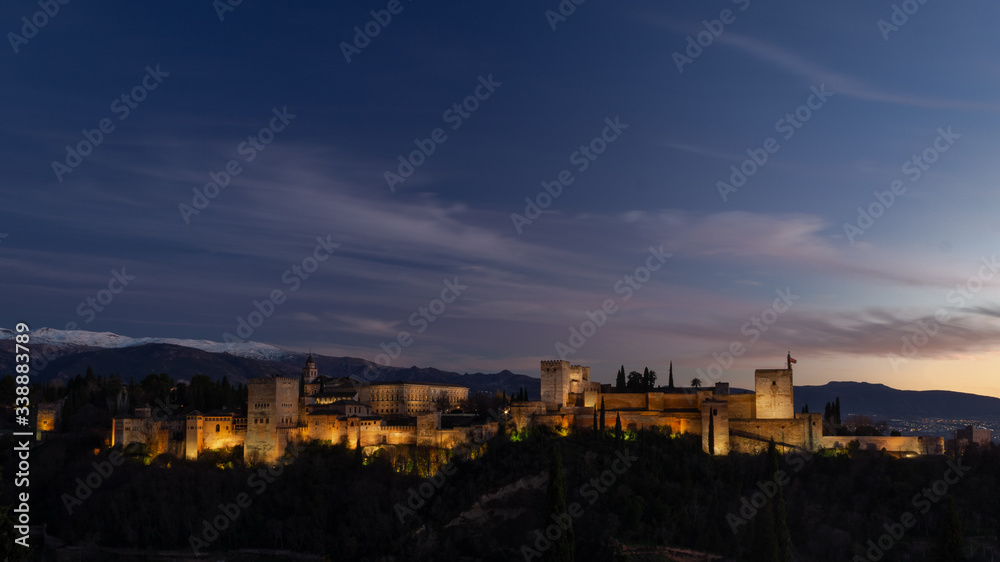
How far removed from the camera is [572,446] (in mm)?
66625

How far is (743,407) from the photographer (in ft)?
237

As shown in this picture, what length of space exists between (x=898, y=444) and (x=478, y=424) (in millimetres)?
31929

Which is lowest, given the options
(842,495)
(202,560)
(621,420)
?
(202,560)

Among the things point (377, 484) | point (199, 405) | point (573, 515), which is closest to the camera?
point (573, 515)

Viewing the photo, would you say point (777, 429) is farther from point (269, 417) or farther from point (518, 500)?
point (269, 417)

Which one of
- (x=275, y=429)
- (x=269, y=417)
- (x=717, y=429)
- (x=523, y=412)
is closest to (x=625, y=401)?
(x=717, y=429)

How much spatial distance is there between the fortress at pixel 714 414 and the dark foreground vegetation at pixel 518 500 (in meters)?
1.73

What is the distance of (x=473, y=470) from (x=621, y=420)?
13262 mm

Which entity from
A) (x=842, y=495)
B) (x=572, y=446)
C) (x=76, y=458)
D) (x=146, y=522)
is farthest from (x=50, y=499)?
(x=842, y=495)

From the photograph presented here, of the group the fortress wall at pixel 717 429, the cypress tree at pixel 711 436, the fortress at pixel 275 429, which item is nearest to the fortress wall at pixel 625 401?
the fortress wall at pixel 717 429

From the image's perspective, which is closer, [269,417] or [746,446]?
[746,446]

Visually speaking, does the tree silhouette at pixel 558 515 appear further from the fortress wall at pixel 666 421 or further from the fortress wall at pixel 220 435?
the fortress wall at pixel 220 435

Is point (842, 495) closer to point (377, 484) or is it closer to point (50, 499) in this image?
point (377, 484)

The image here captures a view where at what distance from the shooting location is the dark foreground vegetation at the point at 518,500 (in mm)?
58594
